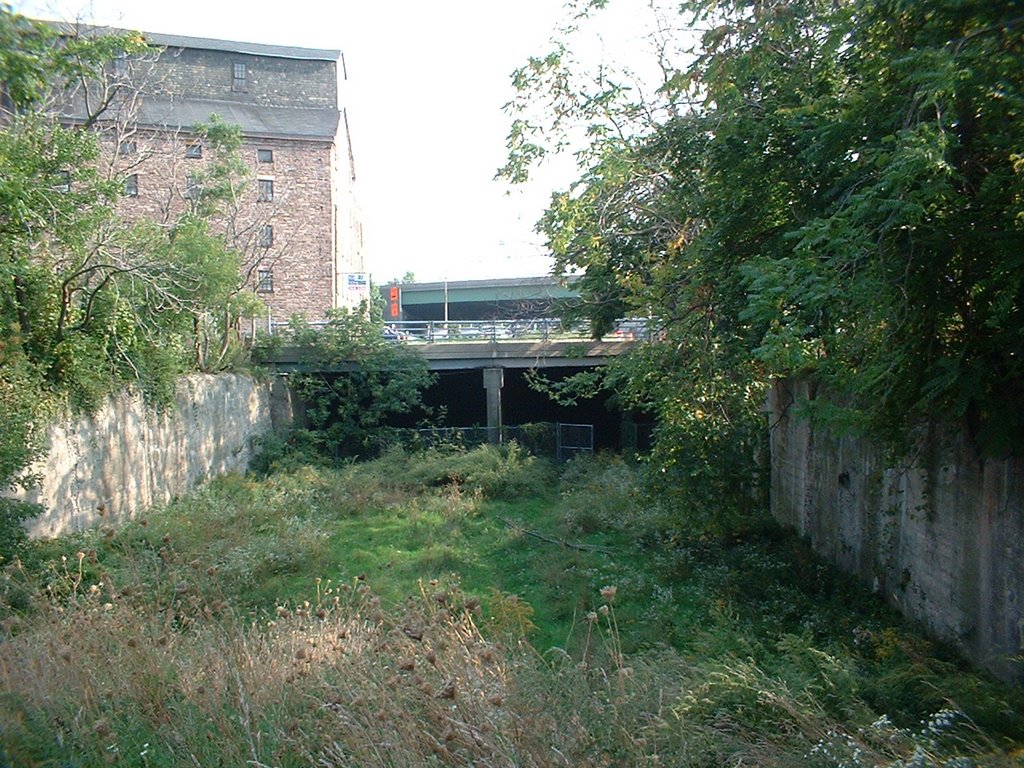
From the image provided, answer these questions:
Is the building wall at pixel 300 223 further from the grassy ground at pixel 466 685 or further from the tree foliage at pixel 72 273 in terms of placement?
the grassy ground at pixel 466 685

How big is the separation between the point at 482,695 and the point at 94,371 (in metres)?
10.8

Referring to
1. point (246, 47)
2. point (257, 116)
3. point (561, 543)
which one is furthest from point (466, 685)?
point (246, 47)

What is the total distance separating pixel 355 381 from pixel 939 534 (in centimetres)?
2001

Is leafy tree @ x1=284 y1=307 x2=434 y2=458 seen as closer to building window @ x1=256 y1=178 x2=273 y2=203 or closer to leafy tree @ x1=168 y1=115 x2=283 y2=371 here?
leafy tree @ x1=168 y1=115 x2=283 y2=371

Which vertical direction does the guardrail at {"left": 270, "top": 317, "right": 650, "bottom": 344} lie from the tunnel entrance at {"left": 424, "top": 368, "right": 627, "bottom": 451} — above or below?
above

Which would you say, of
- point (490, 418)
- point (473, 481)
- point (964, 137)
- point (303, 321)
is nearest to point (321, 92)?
point (303, 321)

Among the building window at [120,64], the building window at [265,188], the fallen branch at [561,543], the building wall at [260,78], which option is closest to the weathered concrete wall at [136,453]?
the building window at [120,64]

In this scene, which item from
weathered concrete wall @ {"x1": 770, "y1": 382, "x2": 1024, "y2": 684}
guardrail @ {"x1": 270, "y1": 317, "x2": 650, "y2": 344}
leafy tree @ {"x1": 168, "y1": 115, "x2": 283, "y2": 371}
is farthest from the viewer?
guardrail @ {"x1": 270, "y1": 317, "x2": 650, "y2": 344}

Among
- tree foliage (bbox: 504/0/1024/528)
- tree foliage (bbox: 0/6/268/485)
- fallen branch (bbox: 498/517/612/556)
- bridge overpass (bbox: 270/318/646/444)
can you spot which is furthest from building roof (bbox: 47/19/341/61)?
tree foliage (bbox: 504/0/1024/528)

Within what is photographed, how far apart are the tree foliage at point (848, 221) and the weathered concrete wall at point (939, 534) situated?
1.92 ft

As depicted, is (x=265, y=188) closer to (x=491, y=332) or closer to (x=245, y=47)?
(x=245, y=47)

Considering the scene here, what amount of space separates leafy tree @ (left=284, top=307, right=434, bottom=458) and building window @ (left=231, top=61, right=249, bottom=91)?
18860mm

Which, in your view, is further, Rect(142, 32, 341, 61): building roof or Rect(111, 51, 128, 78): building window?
Rect(142, 32, 341, 61): building roof

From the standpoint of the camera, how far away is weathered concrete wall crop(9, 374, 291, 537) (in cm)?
1206
